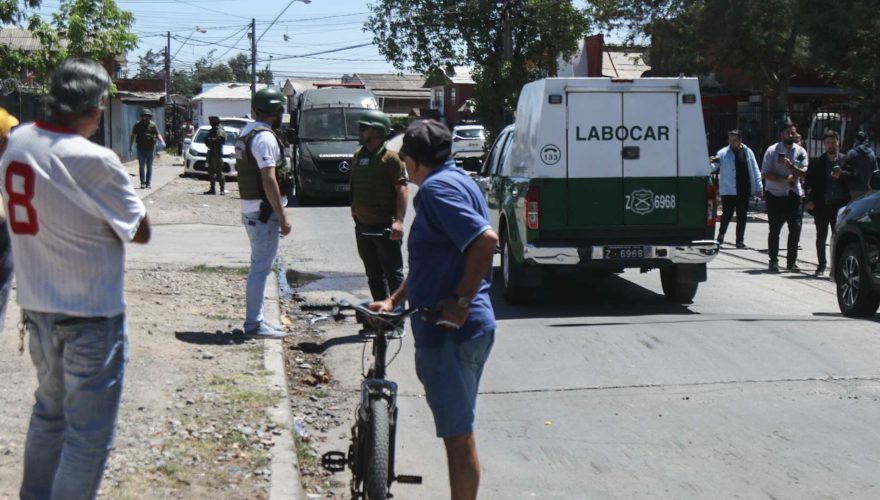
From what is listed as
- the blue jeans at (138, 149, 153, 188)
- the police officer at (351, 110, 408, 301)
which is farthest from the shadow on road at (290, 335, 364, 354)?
the blue jeans at (138, 149, 153, 188)

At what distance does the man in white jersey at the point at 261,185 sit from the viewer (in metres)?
8.77

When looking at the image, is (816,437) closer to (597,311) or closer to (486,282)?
(486,282)

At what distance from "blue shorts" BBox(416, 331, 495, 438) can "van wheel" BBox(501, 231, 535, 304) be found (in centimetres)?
655

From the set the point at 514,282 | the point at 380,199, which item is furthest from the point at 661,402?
the point at 514,282

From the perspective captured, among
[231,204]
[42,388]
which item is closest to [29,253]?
[42,388]

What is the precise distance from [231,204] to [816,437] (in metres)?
18.9

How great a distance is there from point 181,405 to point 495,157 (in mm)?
7103

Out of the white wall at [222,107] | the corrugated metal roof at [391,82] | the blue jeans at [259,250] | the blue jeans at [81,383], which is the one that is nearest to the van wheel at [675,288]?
the blue jeans at [259,250]

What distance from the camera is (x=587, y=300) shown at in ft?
38.8

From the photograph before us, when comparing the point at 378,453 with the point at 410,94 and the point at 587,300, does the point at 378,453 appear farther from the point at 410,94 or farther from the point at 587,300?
the point at 410,94

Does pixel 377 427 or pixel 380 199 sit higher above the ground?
pixel 380 199

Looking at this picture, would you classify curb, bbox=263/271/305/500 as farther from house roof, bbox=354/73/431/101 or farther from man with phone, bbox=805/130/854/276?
house roof, bbox=354/73/431/101

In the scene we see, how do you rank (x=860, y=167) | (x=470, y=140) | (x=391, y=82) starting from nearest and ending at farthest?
(x=860, y=167) < (x=470, y=140) < (x=391, y=82)

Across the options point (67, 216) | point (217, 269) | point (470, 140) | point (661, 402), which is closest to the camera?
point (67, 216)
